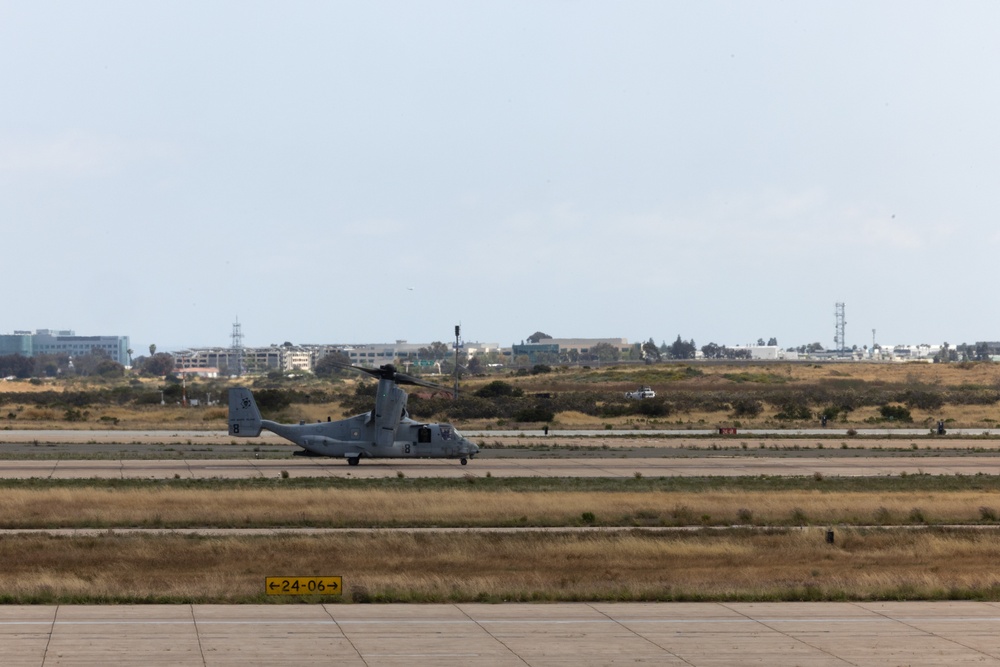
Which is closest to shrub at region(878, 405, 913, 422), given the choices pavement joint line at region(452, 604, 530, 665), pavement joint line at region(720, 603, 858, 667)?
pavement joint line at region(720, 603, 858, 667)

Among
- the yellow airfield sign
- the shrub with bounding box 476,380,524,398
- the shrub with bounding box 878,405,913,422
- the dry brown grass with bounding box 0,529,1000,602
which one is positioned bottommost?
the dry brown grass with bounding box 0,529,1000,602

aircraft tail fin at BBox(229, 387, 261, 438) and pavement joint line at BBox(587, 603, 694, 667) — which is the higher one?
aircraft tail fin at BBox(229, 387, 261, 438)

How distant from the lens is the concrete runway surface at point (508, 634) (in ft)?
53.4

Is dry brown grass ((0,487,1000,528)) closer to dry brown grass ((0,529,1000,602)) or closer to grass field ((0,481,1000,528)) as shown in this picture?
grass field ((0,481,1000,528))

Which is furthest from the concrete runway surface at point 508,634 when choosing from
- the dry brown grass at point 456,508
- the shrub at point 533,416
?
the shrub at point 533,416

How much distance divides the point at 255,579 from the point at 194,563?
2779 mm

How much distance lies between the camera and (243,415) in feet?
170

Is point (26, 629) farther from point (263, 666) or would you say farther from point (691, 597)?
point (691, 597)

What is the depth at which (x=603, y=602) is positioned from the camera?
2106 cm

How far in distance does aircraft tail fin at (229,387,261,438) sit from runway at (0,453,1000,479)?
1353 mm

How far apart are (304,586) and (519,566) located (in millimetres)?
5972

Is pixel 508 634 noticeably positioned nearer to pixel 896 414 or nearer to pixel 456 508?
pixel 456 508

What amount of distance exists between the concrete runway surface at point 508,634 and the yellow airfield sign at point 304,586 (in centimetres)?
130

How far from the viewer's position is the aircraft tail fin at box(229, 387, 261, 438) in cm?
5184
